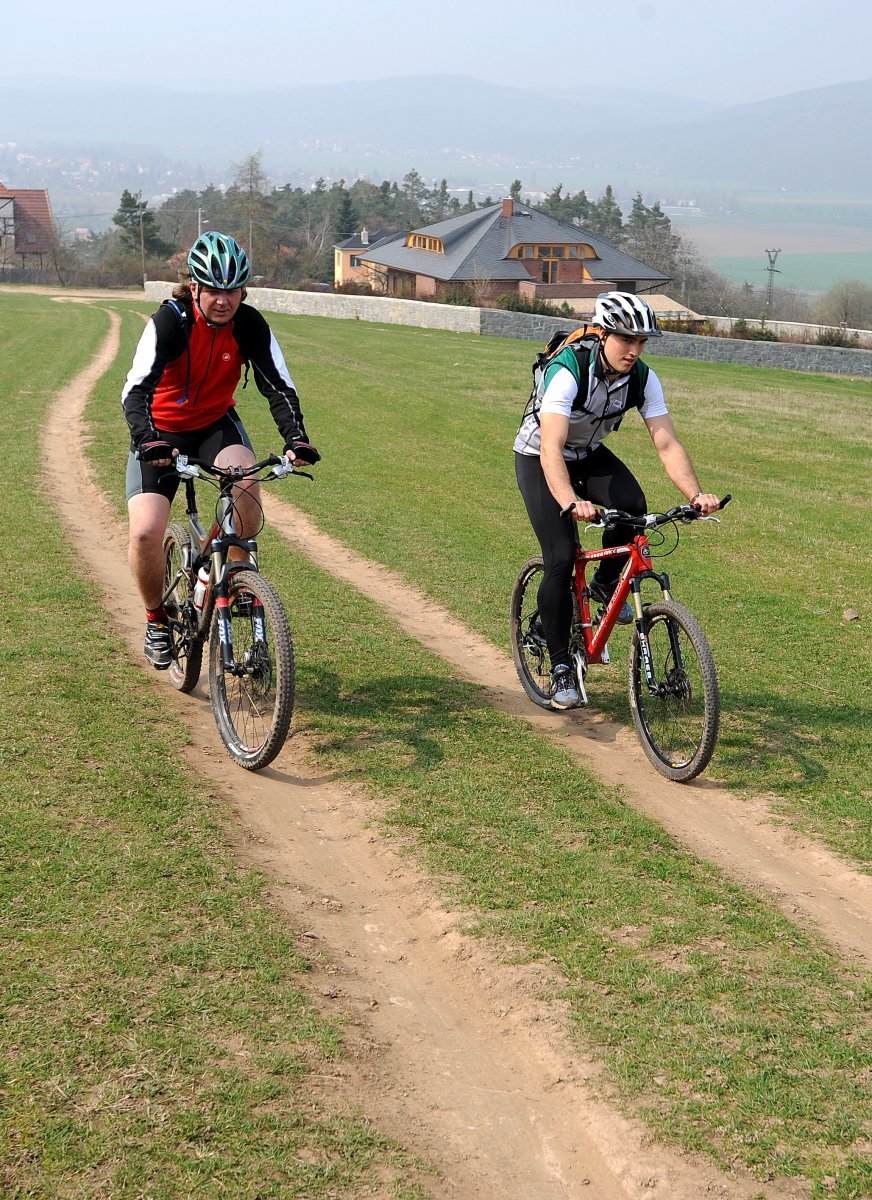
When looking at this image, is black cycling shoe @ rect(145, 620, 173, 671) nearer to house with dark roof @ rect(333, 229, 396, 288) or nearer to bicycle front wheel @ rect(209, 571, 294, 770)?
bicycle front wheel @ rect(209, 571, 294, 770)

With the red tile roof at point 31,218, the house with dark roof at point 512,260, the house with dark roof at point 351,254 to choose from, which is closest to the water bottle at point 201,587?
the house with dark roof at point 512,260

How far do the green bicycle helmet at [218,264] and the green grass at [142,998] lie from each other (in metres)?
2.43

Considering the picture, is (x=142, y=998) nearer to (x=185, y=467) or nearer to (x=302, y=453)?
(x=185, y=467)

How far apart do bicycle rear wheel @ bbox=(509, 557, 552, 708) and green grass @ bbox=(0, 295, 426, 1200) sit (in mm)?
2191

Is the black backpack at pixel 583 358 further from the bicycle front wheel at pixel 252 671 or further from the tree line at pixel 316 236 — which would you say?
the tree line at pixel 316 236

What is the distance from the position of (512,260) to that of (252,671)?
74024 millimetres

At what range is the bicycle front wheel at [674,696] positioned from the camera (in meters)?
5.96

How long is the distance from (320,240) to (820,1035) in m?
136

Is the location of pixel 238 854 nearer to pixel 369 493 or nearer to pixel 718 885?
pixel 718 885

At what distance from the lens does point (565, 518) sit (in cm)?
671

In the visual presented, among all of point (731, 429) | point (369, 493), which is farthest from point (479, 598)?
point (731, 429)

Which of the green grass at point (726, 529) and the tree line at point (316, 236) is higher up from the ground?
the tree line at point (316, 236)

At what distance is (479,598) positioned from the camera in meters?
9.91

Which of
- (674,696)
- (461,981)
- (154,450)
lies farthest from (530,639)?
(461,981)
